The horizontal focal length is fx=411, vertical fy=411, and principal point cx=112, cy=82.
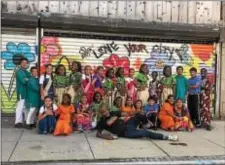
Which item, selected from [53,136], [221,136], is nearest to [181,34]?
[221,136]

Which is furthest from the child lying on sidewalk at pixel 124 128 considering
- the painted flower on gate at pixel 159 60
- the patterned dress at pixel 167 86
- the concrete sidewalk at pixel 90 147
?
the painted flower on gate at pixel 159 60

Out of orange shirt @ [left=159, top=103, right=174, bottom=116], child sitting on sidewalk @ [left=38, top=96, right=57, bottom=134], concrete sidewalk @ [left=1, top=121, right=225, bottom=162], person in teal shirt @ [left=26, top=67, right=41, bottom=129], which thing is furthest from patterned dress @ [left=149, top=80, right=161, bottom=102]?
person in teal shirt @ [left=26, top=67, right=41, bottom=129]

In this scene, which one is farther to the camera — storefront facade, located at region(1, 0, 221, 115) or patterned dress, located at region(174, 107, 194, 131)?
storefront facade, located at region(1, 0, 221, 115)

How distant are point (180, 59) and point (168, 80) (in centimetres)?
119

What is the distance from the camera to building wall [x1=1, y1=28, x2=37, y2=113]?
421 inches

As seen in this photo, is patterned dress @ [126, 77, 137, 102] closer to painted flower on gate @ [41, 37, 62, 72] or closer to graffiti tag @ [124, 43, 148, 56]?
graffiti tag @ [124, 43, 148, 56]

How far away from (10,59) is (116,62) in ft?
9.37

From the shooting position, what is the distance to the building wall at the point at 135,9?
1095 cm

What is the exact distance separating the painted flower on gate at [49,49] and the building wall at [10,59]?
44 cm

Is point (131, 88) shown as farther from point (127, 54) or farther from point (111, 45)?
point (111, 45)

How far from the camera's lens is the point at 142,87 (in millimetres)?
11164

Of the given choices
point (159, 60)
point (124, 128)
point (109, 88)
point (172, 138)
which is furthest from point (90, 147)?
point (159, 60)

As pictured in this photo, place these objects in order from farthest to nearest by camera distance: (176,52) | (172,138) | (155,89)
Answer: (176,52)
(155,89)
(172,138)

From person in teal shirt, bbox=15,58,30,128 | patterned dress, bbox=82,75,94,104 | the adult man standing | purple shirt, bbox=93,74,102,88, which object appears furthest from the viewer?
the adult man standing
